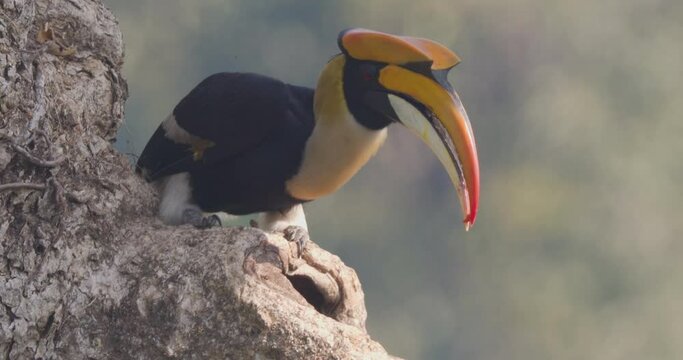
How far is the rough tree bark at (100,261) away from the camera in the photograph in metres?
2.22

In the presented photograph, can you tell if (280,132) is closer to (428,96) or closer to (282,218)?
(282,218)

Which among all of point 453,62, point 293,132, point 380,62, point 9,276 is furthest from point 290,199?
point 9,276

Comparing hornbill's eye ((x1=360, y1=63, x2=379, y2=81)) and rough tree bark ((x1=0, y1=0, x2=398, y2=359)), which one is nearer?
rough tree bark ((x1=0, y1=0, x2=398, y2=359))

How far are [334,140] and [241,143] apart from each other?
0.28m

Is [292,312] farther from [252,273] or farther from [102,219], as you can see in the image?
[102,219]

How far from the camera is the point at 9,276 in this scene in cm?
221

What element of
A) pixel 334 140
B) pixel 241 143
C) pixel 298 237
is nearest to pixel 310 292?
pixel 298 237

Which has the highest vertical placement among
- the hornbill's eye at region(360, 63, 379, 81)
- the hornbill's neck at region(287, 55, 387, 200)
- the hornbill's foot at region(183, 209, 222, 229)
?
the hornbill's eye at region(360, 63, 379, 81)

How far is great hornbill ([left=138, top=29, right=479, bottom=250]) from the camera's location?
9.10ft

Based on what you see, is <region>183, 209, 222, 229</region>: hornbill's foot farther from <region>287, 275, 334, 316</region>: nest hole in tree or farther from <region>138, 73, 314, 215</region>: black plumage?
<region>287, 275, 334, 316</region>: nest hole in tree

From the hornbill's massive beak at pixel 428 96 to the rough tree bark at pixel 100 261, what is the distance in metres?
0.37

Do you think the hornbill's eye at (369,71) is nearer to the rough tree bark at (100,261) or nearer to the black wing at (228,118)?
the black wing at (228,118)

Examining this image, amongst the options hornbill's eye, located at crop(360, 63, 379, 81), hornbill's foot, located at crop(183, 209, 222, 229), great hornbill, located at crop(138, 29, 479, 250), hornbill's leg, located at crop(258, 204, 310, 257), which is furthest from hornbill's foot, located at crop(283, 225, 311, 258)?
hornbill's leg, located at crop(258, 204, 310, 257)

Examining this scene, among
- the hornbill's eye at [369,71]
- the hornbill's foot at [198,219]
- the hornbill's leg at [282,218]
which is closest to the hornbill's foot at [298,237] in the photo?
the hornbill's foot at [198,219]
